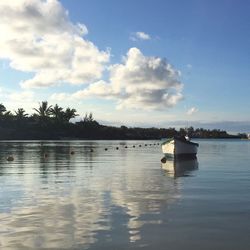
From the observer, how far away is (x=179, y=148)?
2143 inches

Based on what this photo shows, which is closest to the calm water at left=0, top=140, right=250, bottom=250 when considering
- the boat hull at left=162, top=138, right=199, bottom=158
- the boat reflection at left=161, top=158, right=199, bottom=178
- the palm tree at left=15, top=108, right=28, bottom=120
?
the boat reflection at left=161, top=158, right=199, bottom=178

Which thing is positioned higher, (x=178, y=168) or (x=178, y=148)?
(x=178, y=148)

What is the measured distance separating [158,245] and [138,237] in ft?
2.97

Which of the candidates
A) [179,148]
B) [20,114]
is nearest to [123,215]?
[179,148]

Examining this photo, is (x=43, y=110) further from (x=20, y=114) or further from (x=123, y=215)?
(x=123, y=215)

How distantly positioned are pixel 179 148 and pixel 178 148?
0.26 m

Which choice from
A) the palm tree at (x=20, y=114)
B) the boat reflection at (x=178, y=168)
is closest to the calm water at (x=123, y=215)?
the boat reflection at (x=178, y=168)

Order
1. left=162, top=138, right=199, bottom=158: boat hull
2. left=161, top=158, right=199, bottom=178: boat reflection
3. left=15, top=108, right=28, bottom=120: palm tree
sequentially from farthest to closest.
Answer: left=15, top=108, right=28, bottom=120: palm tree < left=162, top=138, right=199, bottom=158: boat hull < left=161, top=158, right=199, bottom=178: boat reflection

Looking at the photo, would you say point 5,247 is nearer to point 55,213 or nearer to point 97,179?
point 55,213

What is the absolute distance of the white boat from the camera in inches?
2111

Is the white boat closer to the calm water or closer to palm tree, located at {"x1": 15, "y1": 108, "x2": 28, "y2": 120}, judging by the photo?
the calm water

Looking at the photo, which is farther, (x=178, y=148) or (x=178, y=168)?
(x=178, y=148)

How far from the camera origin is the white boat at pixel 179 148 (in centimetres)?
5362

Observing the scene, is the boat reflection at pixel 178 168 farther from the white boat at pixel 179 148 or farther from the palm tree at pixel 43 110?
the palm tree at pixel 43 110
